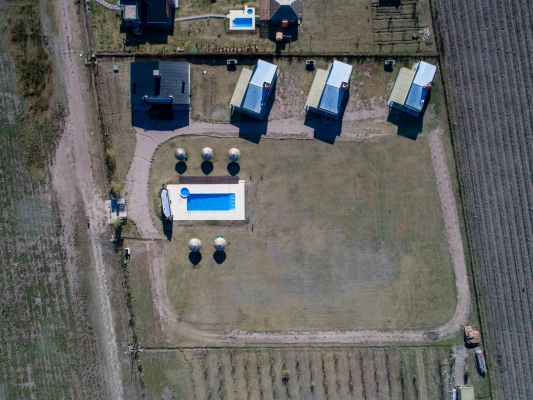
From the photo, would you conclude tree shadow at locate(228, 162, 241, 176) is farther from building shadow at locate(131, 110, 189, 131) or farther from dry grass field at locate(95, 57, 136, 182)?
dry grass field at locate(95, 57, 136, 182)

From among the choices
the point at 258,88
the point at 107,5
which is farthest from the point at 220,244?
the point at 107,5

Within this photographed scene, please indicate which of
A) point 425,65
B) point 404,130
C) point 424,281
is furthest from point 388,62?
point 424,281

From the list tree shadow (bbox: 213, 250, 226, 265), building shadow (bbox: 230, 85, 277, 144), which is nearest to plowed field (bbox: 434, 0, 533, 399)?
building shadow (bbox: 230, 85, 277, 144)

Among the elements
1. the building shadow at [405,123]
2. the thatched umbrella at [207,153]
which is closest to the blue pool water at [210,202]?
the thatched umbrella at [207,153]

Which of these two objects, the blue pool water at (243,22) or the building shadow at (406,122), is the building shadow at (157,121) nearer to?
the blue pool water at (243,22)

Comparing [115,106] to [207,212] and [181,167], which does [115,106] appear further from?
[207,212]

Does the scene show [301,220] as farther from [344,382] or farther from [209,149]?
[344,382]
